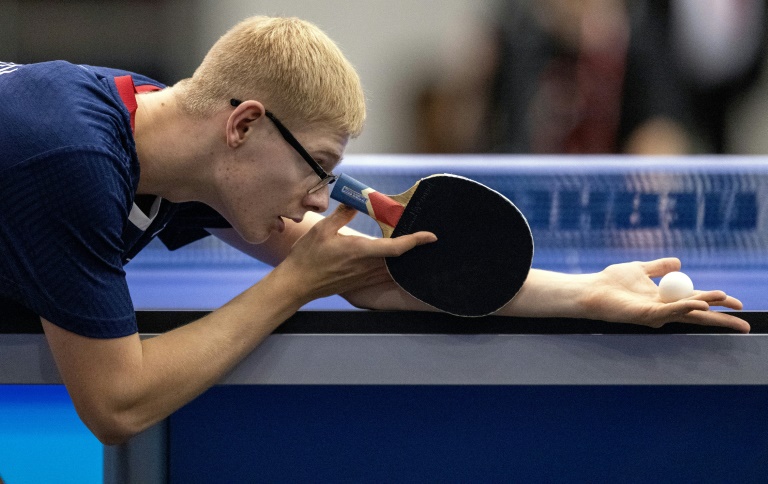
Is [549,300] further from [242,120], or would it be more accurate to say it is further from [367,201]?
[242,120]

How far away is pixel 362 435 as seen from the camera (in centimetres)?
144

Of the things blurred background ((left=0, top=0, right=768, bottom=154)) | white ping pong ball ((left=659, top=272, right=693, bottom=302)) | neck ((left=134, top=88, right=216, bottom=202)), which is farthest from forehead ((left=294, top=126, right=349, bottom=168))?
blurred background ((left=0, top=0, right=768, bottom=154))

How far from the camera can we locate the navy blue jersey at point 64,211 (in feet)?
3.33

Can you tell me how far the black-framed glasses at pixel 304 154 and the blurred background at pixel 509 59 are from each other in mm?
2159

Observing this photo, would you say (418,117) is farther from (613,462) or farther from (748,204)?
(613,462)

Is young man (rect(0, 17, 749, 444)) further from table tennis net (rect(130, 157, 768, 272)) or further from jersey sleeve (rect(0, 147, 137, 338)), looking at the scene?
table tennis net (rect(130, 157, 768, 272))

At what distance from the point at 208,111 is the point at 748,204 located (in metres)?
1.55

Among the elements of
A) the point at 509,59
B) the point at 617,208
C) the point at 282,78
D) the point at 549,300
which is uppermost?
the point at 282,78

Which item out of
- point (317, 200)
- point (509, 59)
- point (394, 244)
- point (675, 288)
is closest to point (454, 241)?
point (394, 244)

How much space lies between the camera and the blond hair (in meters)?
1.18

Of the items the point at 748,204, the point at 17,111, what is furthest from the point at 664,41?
the point at 17,111

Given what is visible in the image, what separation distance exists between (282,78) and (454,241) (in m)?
0.33

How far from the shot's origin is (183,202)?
1.39m

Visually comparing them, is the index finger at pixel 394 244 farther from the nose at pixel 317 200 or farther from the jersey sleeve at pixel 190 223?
the jersey sleeve at pixel 190 223
